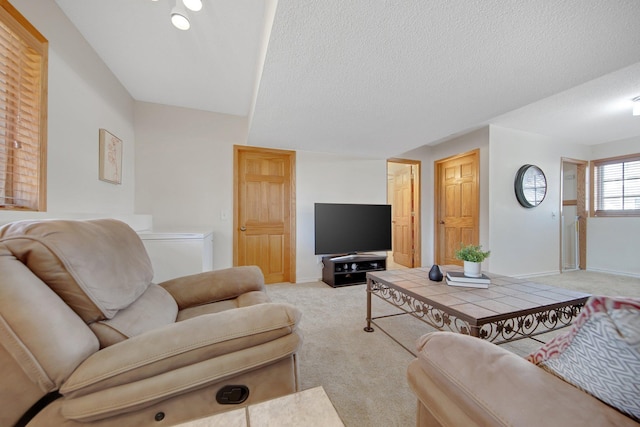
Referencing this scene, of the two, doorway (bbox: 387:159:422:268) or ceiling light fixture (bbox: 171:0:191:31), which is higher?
ceiling light fixture (bbox: 171:0:191:31)

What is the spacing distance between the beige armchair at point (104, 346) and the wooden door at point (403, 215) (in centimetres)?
423

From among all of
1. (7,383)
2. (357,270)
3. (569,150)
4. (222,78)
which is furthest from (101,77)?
(569,150)

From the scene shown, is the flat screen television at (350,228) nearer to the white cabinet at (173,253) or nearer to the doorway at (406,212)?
the doorway at (406,212)

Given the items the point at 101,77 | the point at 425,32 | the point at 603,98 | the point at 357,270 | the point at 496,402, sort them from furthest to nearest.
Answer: the point at 357,270
the point at 603,98
the point at 101,77
the point at 425,32
the point at 496,402

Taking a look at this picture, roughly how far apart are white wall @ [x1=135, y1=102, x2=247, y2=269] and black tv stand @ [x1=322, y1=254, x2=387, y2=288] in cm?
138

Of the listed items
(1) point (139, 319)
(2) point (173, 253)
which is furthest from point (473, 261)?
(2) point (173, 253)

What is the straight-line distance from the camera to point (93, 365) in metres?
0.64

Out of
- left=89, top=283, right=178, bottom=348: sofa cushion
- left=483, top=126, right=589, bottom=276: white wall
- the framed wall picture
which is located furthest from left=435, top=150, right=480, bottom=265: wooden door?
the framed wall picture

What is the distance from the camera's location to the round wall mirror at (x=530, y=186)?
3639 millimetres

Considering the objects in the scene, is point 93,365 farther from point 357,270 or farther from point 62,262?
point 357,270

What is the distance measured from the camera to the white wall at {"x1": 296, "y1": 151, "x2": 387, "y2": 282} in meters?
3.56

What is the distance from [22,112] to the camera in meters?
1.32

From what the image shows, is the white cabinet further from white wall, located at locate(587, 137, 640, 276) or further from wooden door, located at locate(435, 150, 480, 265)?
white wall, located at locate(587, 137, 640, 276)

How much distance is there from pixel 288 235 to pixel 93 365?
293 centimetres
